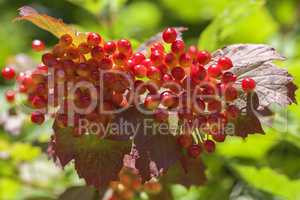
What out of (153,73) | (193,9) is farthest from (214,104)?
(193,9)

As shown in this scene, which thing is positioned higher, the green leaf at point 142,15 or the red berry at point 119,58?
the green leaf at point 142,15

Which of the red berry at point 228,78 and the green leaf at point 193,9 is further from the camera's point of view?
the green leaf at point 193,9

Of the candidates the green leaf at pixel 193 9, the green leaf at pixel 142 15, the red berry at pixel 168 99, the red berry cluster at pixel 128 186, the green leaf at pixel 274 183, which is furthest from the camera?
the green leaf at pixel 142 15

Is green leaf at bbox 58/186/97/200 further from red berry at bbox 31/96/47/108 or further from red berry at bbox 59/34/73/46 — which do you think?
red berry at bbox 59/34/73/46

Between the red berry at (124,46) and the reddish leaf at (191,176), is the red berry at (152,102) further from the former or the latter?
the reddish leaf at (191,176)

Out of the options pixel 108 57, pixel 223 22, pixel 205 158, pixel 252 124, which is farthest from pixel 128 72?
pixel 205 158

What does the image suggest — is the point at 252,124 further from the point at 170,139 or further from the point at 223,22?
the point at 223,22

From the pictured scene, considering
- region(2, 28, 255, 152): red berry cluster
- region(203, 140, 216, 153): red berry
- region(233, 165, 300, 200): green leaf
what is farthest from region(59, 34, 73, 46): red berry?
region(233, 165, 300, 200): green leaf

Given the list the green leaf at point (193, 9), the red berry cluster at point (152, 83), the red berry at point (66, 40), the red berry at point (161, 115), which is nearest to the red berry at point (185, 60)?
the red berry cluster at point (152, 83)
